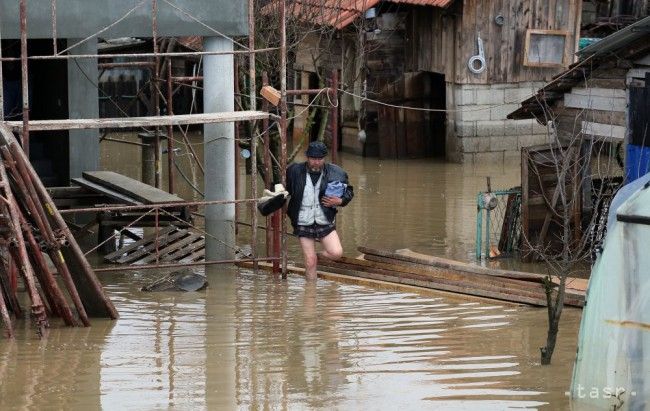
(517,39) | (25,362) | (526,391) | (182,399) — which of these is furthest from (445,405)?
(517,39)

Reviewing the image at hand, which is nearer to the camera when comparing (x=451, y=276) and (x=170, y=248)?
(x=451, y=276)

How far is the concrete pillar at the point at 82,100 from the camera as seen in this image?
19422 mm

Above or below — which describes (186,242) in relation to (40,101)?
below

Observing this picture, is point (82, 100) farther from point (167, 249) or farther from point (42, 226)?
point (42, 226)

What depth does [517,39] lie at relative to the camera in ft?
94.2

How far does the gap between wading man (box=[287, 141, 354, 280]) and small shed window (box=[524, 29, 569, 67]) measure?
14098 millimetres

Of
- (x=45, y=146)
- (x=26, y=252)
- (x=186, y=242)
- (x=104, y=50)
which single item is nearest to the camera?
(x=26, y=252)

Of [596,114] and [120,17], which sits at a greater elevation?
[120,17]

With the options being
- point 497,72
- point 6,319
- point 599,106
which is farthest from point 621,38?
point 497,72

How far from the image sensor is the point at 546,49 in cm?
2883

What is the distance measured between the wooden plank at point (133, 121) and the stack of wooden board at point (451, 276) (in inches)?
81.8

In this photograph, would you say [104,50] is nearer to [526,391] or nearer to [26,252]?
[26,252]

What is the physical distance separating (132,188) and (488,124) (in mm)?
12321

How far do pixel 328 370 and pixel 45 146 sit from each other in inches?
430
